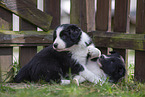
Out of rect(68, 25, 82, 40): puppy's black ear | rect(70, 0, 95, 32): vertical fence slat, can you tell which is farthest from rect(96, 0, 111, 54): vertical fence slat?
rect(68, 25, 82, 40): puppy's black ear

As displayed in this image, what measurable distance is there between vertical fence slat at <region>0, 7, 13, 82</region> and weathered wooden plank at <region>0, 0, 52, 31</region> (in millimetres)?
154

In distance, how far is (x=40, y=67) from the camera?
3.56 meters

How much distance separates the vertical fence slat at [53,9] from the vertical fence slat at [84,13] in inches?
13.8

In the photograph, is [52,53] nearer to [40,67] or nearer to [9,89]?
[40,67]

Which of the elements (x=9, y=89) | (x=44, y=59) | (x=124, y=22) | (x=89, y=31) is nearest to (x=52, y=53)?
(x=44, y=59)

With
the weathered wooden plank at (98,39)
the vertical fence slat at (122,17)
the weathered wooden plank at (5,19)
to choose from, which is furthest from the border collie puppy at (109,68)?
the weathered wooden plank at (5,19)

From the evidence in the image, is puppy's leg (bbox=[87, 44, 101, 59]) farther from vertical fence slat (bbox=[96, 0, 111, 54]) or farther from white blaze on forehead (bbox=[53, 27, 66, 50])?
vertical fence slat (bbox=[96, 0, 111, 54])

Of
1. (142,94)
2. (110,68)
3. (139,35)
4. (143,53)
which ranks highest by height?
(139,35)

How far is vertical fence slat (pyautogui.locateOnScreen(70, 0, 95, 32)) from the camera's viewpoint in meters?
4.51

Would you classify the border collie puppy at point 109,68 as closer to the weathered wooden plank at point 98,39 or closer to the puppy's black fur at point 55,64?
the puppy's black fur at point 55,64

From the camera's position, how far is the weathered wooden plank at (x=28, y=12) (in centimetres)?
433

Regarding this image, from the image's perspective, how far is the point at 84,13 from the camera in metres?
4.53

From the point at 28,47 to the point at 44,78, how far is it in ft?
4.03

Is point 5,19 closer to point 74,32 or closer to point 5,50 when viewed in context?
point 5,50
